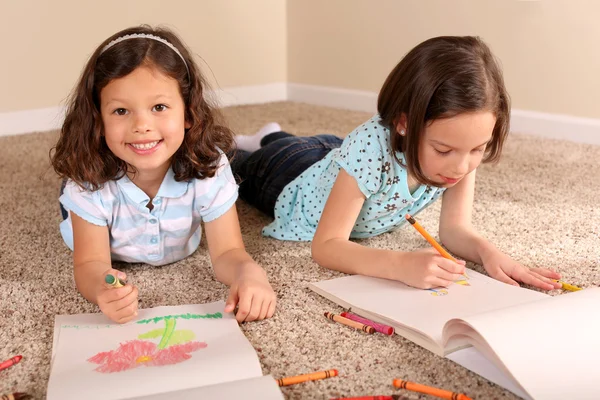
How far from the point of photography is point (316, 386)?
0.74 metres

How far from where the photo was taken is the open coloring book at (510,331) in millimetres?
684

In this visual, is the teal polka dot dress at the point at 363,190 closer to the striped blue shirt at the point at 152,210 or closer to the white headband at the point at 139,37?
the striped blue shirt at the point at 152,210

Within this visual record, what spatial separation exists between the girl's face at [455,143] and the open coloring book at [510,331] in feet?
0.60

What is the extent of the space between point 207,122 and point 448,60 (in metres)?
0.38

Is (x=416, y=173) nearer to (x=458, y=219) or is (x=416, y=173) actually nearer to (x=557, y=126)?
(x=458, y=219)

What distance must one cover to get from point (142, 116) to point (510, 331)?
573 millimetres

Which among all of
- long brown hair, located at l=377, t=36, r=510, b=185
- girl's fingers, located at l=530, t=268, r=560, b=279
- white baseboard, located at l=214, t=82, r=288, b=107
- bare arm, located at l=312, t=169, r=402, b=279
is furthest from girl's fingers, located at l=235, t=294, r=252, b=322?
white baseboard, located at l=214, t=82, r=288, b=107

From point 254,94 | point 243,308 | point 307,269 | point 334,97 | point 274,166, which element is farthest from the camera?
point 254,94

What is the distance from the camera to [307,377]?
2.47ft

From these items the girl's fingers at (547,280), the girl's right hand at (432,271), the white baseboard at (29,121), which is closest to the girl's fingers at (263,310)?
the girl's right hand at (432,271)

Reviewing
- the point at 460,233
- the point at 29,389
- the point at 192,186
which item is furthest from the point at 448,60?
the point at 29,389

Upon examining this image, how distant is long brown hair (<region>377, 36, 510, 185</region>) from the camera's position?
970 millimetres

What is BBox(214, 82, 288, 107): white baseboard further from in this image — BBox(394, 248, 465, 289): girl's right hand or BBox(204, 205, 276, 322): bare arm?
BBox(394, 248, 465, 289): girl's right hand

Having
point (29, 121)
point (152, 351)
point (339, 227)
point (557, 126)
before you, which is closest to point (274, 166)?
point (339, 227)
